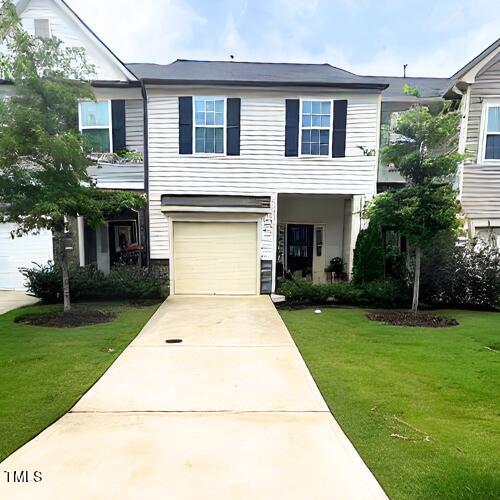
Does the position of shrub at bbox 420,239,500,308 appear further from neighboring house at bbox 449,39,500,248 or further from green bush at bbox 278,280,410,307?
neighboring house at bbox 449,39,500,248

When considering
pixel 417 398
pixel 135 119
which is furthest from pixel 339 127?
pixel 417 398

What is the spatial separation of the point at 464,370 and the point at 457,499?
310 cm

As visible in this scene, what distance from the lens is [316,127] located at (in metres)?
11.1

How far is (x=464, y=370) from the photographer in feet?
17.4

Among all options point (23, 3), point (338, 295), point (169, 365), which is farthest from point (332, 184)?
point (23, 3)

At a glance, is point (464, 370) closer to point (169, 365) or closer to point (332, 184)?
point (169, 365)

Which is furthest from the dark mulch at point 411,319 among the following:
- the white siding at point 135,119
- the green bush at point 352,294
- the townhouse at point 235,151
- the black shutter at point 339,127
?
the white siding at point 135,119

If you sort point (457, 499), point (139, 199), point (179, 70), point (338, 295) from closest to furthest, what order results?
point (457, 499) → point (139, 199) → point (338, 295) → point (179, 70)

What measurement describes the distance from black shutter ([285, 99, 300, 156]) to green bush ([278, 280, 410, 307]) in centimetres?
399

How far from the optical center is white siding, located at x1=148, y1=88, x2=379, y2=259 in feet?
35.9

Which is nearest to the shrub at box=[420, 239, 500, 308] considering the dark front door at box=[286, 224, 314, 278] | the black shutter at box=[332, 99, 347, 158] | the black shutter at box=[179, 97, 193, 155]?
the black shutter at box=[332, 99, 347, 158]

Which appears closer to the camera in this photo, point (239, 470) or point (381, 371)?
point (239, 470)

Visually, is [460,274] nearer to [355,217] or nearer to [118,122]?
[355,217]

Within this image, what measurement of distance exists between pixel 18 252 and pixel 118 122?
5.28m
